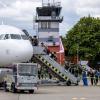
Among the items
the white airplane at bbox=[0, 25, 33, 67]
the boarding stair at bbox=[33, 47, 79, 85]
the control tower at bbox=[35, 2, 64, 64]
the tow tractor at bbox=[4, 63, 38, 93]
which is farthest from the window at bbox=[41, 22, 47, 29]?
the tow tractor at bbox=[4, 63, 38, 93]

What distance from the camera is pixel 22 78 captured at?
106 ft

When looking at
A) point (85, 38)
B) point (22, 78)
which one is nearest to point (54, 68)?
point (22, 78)

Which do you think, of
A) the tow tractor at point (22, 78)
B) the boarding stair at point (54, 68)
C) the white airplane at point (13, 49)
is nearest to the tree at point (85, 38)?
the boarding stair at point (54, 68)

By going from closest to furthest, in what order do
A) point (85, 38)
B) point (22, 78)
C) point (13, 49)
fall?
point (22, 78) → point (13, 49) → point (85, 38)

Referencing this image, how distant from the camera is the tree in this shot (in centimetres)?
10481

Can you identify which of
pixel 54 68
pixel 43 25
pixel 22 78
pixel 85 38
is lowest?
pixel 22 78

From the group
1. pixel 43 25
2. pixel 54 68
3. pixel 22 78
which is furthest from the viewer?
pixel 43 25

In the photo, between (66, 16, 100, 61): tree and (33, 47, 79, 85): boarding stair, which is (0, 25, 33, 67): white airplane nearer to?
(33, 47, 79, 85): boarding stair

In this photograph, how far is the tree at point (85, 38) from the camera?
105 m

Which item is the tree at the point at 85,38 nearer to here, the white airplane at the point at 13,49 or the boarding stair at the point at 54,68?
the boarding stair at the point at 54,68

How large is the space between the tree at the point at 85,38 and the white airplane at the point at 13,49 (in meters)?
69.3

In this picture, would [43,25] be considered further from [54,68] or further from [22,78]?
[22,78]

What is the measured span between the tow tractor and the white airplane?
0.53 meters

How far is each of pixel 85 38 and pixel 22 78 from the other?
2976 inches
